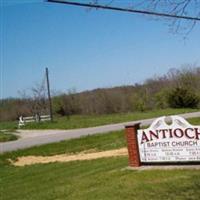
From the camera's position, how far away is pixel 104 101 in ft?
182

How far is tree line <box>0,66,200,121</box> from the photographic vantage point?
51844 millimetres

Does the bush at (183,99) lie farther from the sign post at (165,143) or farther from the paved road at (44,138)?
the sign post at (165,143)

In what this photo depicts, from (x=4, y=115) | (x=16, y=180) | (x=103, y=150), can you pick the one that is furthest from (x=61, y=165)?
(x=4, y=115)

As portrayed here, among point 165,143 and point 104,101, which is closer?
point 165,143

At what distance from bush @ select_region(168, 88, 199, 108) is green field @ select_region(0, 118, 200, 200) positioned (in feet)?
107

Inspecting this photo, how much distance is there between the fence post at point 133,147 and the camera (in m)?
11.3

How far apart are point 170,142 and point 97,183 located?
2.08 metres

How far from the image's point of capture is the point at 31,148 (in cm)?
2188

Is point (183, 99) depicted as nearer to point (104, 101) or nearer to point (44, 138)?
point (104, 101)

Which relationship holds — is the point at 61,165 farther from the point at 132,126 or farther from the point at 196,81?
the point at 196,81

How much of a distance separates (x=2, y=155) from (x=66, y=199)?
12.3m

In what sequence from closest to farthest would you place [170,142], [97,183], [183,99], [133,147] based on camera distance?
[97,183], [170,142], [133,147], [183,99]

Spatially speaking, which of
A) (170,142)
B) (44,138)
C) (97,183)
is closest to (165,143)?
(170,142)

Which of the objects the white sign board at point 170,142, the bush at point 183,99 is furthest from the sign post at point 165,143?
the bush at point 183,99
